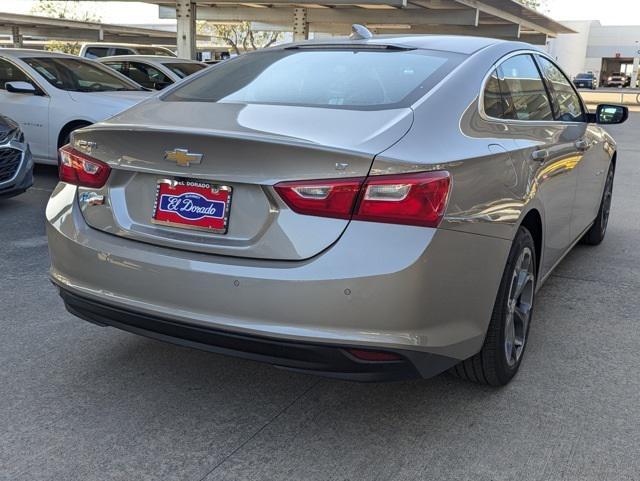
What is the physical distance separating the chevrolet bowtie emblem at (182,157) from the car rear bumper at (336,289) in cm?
34

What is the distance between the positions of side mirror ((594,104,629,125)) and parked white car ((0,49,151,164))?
549cm

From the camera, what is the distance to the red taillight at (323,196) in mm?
2479

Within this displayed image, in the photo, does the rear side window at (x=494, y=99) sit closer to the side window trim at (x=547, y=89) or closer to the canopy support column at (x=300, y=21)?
the side window trim at (x=547, y=89)

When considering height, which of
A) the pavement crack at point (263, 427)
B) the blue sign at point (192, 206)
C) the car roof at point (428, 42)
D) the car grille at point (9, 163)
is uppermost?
the car roof at point (428, 42)

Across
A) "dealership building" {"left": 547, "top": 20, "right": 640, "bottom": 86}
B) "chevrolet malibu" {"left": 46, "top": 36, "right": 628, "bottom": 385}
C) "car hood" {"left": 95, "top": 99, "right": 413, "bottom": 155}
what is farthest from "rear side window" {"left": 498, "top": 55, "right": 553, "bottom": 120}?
"dealership building" {"left": 547, "top": 20, "right": 640, "bottom": 86}

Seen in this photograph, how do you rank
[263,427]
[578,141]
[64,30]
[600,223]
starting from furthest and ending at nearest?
[64,30] < [600,223] < [578,141] < [263,427]

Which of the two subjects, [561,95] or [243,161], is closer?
[243,161]

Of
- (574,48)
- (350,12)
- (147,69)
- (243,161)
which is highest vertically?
(574,48)

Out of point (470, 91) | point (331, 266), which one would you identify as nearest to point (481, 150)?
point (470, 91)

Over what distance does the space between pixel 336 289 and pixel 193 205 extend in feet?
2.15

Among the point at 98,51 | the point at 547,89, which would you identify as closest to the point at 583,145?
the point at 547,89

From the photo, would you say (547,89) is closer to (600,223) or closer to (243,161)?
(600,223)

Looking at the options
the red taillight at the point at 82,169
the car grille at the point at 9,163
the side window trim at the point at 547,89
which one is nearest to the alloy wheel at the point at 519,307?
the side window trim at the point at 547,89

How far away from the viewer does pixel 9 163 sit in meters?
6.83
